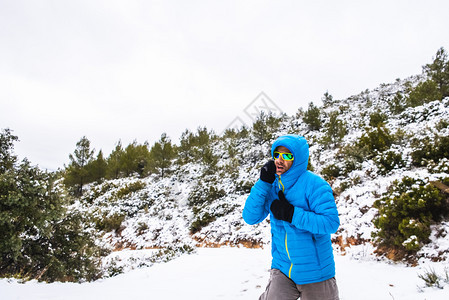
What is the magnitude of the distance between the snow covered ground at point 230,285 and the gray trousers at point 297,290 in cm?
156

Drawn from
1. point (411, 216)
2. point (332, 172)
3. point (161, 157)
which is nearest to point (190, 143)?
point (161, 157)

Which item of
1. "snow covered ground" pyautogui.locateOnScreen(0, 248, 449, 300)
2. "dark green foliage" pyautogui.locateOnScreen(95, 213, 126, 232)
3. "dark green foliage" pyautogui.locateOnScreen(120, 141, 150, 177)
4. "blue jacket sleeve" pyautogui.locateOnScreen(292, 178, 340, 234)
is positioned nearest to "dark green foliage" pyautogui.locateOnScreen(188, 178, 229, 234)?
"dark green foliage" pyautogui.locateOnScreen(95, 213, 126, 232)

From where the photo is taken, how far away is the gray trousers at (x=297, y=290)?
4.83ft

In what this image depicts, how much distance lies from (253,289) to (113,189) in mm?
18721

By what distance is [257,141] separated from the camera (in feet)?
61.4

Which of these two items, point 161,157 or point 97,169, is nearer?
point 161,157

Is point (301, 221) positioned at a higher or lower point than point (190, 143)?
lower

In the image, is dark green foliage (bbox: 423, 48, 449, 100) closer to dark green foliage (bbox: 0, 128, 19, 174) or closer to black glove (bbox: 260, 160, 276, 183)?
black glove (bbox: 260, 160, 276, 183)

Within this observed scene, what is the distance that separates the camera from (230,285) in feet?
12.1

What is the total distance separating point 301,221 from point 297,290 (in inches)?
21.6

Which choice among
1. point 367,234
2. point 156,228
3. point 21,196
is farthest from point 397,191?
point 156,228

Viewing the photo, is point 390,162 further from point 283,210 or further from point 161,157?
point 161,157

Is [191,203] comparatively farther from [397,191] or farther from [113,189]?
[397,191]

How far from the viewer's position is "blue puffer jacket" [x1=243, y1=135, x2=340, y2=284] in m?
1.49
